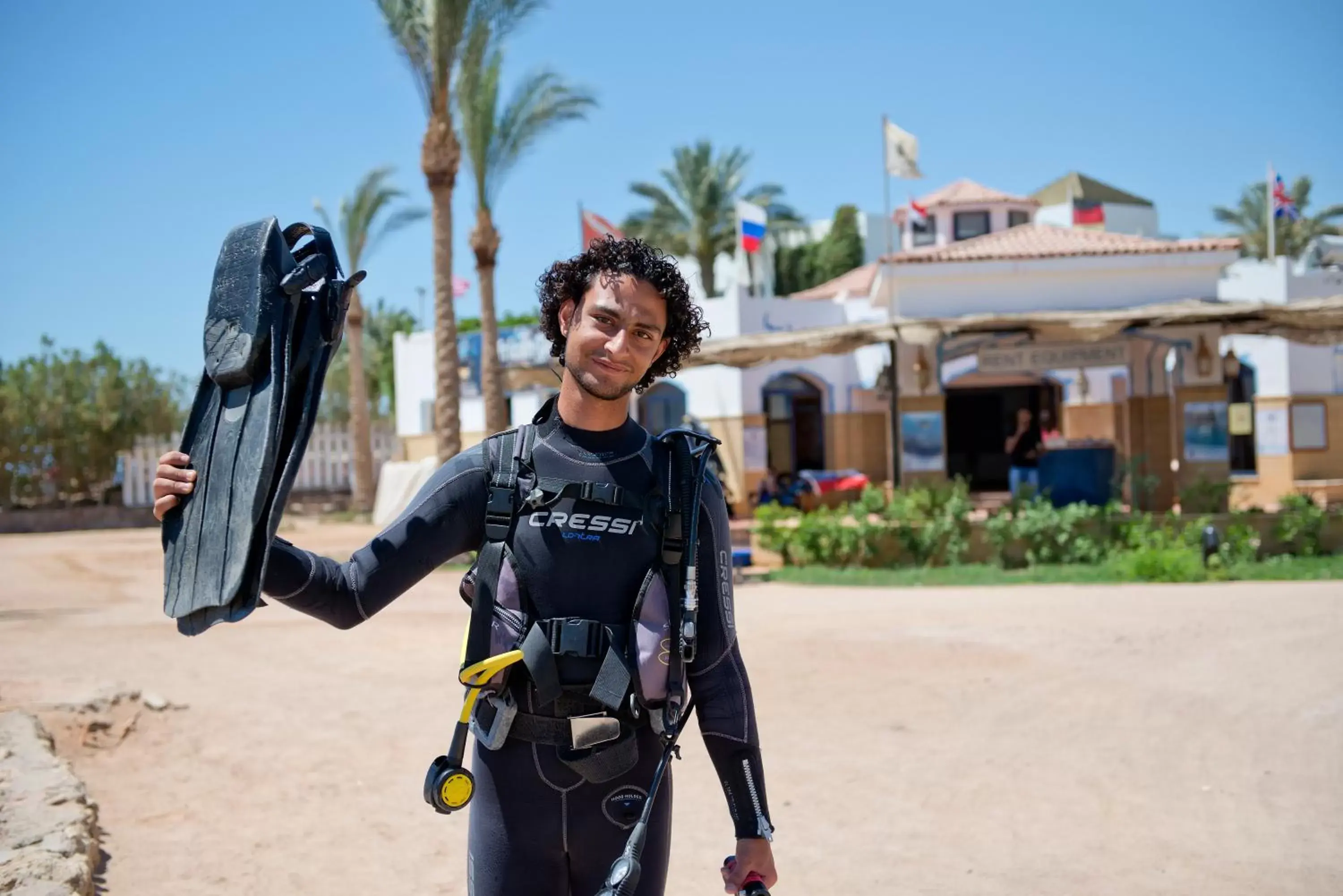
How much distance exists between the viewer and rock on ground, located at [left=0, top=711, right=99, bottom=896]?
11.8 ft

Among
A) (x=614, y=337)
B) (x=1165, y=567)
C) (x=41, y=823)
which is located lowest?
(x=1165, y=567)

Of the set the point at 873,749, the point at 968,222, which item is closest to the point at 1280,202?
the point at 968,222

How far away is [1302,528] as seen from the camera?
519 inches

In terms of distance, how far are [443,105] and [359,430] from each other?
11.6 meters

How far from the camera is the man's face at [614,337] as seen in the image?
2400 mm

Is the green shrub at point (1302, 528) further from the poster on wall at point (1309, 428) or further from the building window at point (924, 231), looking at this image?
the building window at point (924, 231)

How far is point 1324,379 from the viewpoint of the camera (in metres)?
24.2

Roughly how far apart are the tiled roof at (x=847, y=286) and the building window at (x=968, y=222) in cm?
315

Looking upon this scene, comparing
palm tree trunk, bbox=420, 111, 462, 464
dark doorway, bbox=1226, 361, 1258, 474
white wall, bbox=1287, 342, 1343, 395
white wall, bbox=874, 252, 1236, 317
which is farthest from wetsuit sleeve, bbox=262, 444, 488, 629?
white wall, bbox=1287, 342, 1343, 395

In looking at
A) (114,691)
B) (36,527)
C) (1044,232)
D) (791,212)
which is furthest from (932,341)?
(791,212)

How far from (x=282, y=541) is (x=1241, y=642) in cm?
759

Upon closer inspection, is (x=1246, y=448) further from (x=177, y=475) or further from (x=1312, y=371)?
(x=177, y=475)

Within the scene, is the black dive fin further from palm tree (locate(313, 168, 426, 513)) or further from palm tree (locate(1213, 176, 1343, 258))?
palm tree (locate(1213, 176, 1343, 258))

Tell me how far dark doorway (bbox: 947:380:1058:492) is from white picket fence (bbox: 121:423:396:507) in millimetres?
15118
